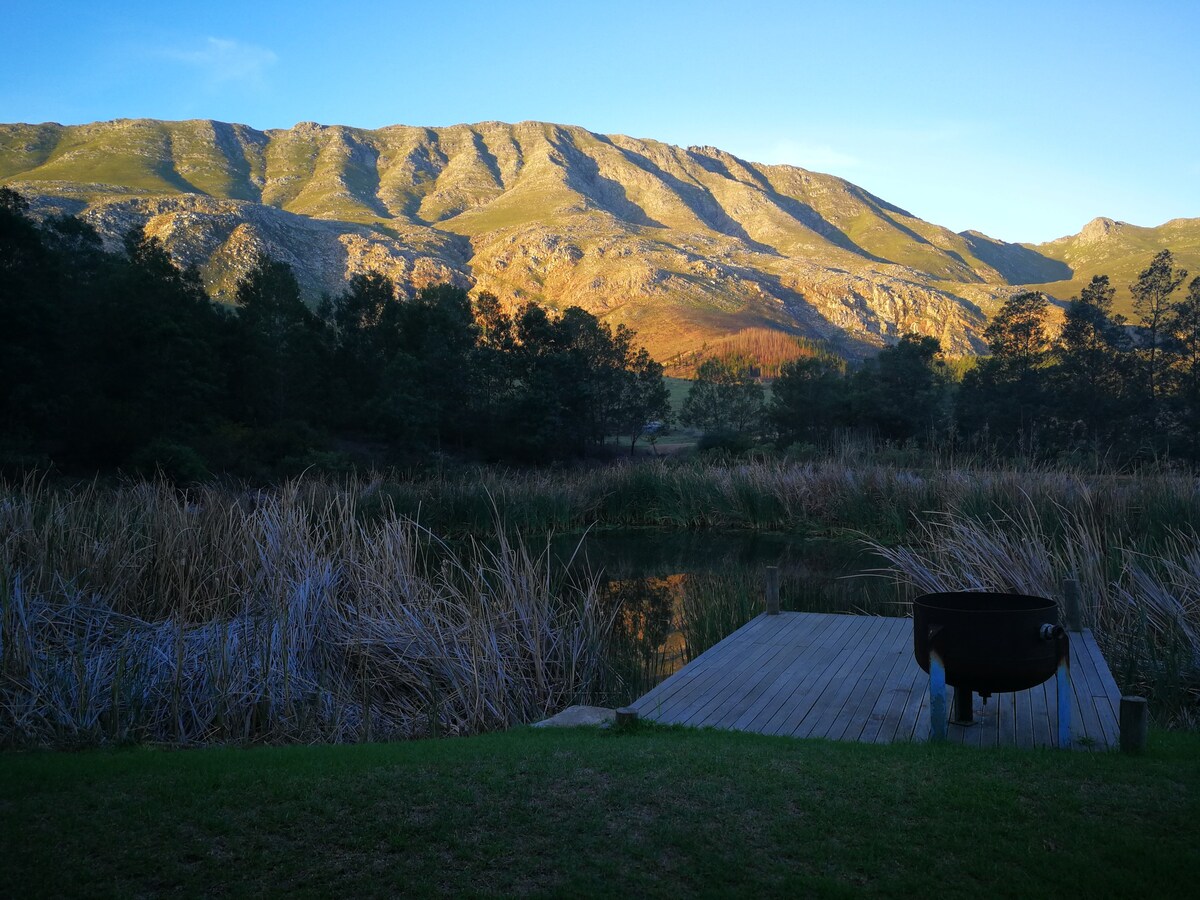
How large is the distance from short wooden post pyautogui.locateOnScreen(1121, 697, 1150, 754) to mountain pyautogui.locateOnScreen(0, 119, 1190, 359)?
62697 millimetres

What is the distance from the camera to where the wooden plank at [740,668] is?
16.3ft

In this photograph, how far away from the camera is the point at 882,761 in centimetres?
379

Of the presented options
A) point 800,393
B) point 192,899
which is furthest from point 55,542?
point 800,393

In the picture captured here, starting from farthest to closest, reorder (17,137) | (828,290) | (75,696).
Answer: (17,137) → (828,290) → (75,696)

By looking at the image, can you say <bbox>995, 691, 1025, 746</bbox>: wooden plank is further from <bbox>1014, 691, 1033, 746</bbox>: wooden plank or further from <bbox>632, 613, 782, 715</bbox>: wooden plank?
<bbox>632, 613, 782, 715</bbox>: wooden plank

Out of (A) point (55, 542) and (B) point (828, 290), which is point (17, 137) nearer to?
(B) point (828, 290)

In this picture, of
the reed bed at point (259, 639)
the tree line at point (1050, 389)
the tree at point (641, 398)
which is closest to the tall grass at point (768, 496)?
the reed bed at point (259, 639)

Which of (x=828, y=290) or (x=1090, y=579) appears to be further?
(x=828, y=290)

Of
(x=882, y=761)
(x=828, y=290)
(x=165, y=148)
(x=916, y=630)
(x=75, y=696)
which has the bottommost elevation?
(x=75, y=696)

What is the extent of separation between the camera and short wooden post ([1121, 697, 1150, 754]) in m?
3.85

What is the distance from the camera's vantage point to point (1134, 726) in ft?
12.7

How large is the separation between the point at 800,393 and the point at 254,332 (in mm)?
16520

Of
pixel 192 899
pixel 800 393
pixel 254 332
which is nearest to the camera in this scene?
pixel 192 899

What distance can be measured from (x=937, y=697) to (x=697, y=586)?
7.30m
